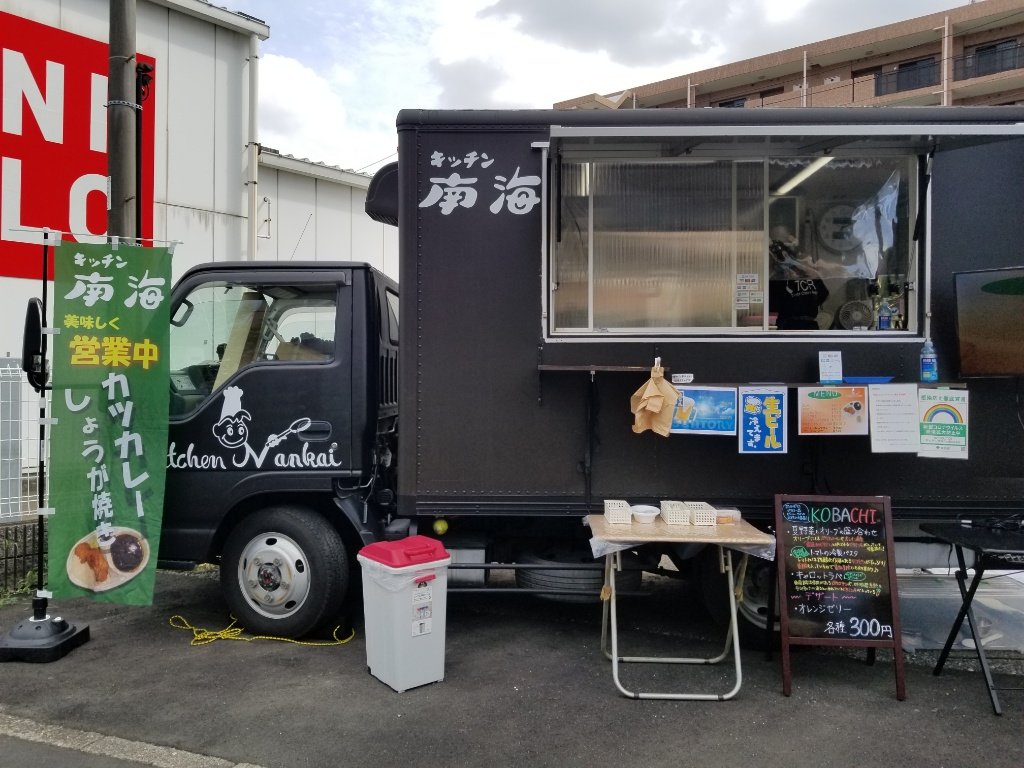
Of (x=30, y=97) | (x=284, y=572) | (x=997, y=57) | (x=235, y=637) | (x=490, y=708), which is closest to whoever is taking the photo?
(x=490, y=708)

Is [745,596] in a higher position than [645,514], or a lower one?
lower

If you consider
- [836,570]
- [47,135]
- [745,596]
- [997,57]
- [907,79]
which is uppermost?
[997,57]

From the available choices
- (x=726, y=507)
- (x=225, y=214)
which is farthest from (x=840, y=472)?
(x=225, y=214)

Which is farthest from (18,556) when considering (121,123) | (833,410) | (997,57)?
(997,57)

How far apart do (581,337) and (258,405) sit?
196cm

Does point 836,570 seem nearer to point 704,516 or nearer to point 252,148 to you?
point 704,516

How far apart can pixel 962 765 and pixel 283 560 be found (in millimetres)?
3532

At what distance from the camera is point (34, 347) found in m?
4.52

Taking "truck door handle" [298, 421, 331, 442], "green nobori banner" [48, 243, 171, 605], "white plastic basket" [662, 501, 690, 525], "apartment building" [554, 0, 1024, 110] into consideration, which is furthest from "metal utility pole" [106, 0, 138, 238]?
"apartment building" [554, 0, 1024, 110]

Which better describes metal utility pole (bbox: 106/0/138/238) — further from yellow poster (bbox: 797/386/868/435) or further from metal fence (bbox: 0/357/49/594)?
yellow poster (bbox: 797/386/868/435)

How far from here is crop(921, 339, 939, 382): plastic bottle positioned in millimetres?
4199

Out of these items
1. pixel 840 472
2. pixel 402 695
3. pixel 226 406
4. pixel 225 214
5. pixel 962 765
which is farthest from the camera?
pixel 225 214

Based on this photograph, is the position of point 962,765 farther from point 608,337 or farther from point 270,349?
point 270,349

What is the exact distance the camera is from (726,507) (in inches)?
171
